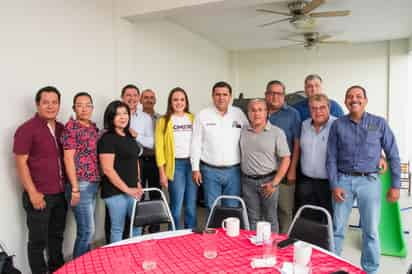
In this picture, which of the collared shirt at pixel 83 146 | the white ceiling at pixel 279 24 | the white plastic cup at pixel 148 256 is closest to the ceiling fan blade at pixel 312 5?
Answer: the white ceiling at pixel 279 24

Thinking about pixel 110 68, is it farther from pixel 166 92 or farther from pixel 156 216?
pixel 156 216

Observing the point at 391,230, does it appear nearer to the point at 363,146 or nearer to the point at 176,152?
the point at 363,146

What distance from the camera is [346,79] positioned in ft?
23.8

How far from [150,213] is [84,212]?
2.14ft

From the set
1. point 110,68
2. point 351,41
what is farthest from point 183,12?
point 351,41

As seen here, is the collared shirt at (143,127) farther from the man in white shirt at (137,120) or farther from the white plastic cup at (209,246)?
the white plastic cup at (209,246)

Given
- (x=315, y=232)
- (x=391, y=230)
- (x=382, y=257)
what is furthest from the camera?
(x=391, y=230)

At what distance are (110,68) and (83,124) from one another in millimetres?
1174

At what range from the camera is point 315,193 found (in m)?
2.75

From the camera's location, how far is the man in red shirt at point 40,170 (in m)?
2.34

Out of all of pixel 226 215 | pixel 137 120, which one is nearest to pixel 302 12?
pixel 137 120

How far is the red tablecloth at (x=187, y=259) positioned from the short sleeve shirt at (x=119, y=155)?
92 centimetres

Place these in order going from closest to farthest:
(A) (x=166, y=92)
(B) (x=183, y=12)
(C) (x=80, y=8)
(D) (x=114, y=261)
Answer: (D) (x=114, y=261)
(C) (x=80, y=8)
(B) (x=183, y=12)
(A) (x=166, y=92)

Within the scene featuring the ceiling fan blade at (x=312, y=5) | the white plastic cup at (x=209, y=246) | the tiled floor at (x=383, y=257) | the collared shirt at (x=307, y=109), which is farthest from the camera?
the ceiling fan blade at (x=312, y=5)
